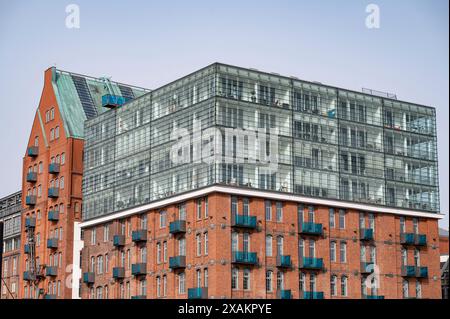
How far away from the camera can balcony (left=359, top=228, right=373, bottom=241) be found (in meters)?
101

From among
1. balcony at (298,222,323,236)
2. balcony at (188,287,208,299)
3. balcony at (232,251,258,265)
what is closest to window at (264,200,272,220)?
balcony at (298,222,323,236)

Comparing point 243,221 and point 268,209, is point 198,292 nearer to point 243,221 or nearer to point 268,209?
point 243,221

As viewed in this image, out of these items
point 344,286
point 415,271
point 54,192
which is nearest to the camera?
point 344,286

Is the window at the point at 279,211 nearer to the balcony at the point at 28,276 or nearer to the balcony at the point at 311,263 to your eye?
the balcony at the point at 311,263

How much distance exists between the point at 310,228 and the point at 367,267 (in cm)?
935

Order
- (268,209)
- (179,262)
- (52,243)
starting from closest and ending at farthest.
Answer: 1. (179,262)
2. (268,209)
3. (52,243)

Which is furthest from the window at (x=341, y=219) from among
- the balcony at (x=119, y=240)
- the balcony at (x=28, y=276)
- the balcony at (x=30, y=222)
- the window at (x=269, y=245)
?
the balcony at (x=30, y=222)

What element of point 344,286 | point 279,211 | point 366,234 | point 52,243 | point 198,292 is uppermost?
point 279,211

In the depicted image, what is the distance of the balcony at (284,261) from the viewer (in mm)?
94188

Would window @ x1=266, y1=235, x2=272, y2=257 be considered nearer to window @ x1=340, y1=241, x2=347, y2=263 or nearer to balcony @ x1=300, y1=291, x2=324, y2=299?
balcony @ x1=300, y1=291, x2=324, y2=299

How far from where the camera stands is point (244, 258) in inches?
3607

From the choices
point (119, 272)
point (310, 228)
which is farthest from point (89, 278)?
point (310, 228)

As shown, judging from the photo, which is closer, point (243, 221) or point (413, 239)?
point (243, 221)
